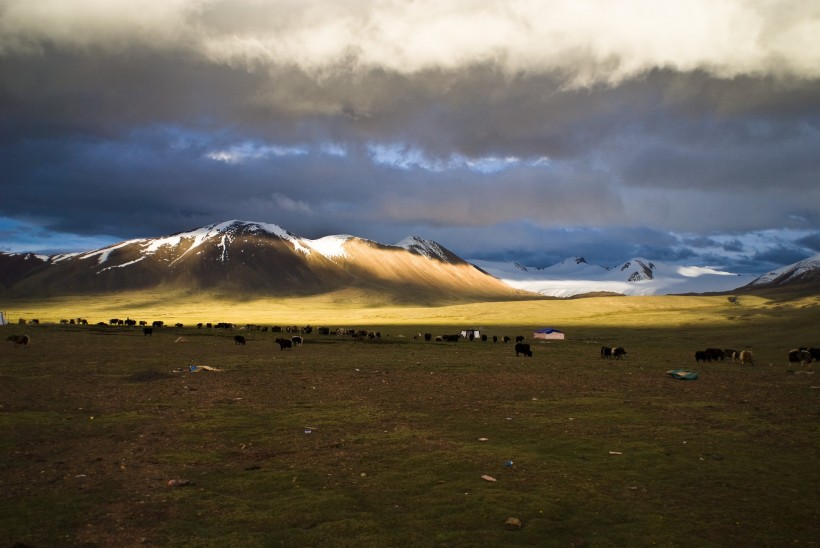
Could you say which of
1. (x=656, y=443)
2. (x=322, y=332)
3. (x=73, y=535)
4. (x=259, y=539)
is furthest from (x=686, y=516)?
(x=322, y=332)

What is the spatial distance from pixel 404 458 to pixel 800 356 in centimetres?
3636

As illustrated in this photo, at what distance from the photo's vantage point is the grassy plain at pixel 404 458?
1023 centimetres

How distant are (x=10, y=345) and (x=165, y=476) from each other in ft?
143

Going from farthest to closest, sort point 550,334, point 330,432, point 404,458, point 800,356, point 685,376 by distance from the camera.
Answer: point 550,334, point 800,356, point 685,376, point 330,432, point 404,458

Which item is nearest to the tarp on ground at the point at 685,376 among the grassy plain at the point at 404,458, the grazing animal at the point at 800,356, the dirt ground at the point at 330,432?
the dirt ground at the point at 330,432

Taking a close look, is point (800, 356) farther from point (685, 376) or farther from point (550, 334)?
point (550, 334)

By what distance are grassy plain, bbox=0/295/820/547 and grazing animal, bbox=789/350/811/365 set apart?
767cm

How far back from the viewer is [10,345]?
47.6 metres

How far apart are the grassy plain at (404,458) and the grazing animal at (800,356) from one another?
7673 millimetres

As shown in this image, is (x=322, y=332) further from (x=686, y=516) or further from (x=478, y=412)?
(x=686, y=516)

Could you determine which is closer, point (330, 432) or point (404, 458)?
point (404, 458)

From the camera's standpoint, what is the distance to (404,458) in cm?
1485

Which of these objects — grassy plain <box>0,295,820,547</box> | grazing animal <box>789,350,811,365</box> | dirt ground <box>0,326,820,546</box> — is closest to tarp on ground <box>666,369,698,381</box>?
dirt ground <box>0,326,820,546</box>

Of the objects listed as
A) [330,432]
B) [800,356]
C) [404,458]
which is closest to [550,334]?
[800,356]
